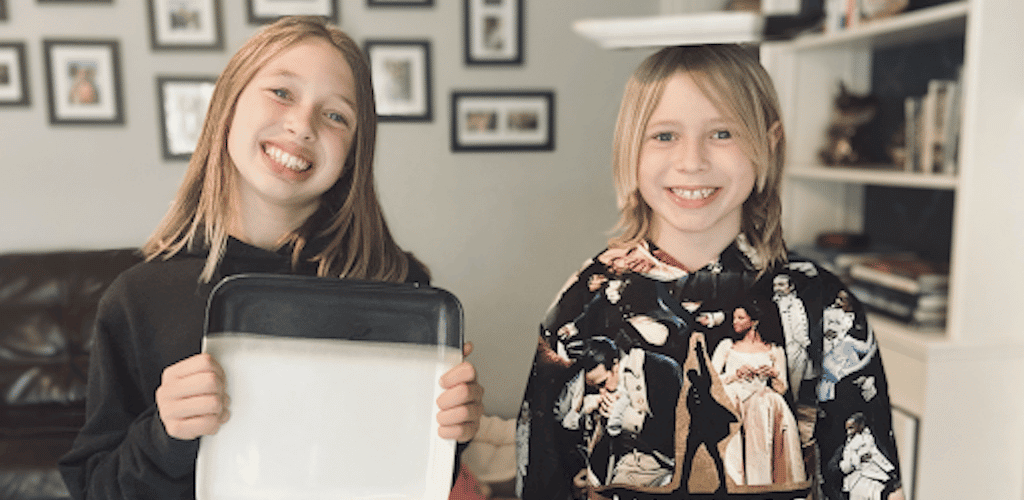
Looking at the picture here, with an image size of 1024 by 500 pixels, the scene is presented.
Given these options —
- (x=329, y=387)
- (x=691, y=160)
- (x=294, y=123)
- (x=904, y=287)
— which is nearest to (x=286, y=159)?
(x=294, y=123)

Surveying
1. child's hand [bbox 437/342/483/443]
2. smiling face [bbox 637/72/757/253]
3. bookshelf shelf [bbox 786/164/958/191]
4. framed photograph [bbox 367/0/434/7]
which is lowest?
child's hand [bbox 437/342/483/443]

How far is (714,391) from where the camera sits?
2.96 feet

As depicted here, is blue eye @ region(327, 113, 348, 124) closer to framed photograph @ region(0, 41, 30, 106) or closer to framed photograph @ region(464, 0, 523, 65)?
framed photograph @ region(464, 0, 523, 65)

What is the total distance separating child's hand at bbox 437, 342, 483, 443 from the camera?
29.1 inches

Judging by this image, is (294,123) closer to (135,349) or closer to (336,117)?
(336,117)

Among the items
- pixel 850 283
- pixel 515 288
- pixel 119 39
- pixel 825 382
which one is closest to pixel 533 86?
pixel 515 288

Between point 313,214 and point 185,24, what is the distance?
2.00 m

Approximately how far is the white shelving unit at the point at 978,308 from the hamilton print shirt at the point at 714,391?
0.98m

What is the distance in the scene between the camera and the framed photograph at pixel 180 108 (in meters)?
2.52

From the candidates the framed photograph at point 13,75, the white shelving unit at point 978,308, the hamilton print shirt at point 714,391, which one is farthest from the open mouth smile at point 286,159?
the framed photograph at point 13,75

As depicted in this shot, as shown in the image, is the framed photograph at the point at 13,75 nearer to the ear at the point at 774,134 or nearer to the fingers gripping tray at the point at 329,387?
the fingers gripping tray at the point at 329,387

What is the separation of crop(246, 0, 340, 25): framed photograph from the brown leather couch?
980 millimetres

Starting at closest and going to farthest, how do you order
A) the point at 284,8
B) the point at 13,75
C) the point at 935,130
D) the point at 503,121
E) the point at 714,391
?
the point at 714,391
the point at 935,130
the point at 13,75
the point at 284,8
the point at 503,121

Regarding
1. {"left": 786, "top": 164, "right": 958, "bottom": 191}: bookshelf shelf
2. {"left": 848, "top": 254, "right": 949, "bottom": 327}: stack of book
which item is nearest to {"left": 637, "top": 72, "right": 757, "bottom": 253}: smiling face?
{"left": 848, "top": 254, "right": 949, "bottom": 327}: stack of book
